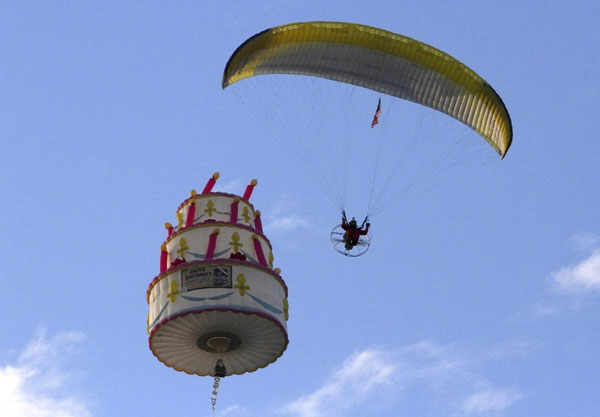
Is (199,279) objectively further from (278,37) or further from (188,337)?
(278,37)

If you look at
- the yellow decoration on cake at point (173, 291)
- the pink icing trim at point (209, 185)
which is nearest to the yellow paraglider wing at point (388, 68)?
the pink icing trim at point (209, 185)

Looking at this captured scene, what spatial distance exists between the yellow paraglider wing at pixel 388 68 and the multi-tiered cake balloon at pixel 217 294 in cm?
629

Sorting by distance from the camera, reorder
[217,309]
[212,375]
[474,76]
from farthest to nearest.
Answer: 1. [474,76]
2. [212,375]
3. [217,309]

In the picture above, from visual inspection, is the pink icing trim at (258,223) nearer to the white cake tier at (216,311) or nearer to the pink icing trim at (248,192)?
the pink icing trim at (248,192)

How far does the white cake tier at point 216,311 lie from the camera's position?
43719mm

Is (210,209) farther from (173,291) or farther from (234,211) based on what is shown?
(173,291)

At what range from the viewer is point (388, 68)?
50406 mm

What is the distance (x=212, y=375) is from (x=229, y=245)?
214 inches

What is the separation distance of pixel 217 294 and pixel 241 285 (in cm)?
96

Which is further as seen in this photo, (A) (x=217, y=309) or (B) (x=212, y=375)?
(B) (x=212, y=375)

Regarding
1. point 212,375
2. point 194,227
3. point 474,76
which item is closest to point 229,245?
point 194,227

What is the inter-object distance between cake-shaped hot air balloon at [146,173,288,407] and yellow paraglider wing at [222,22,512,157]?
6268 millimetres

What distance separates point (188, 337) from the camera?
44938mm

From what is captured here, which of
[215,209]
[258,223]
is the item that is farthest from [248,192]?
[215,209]
